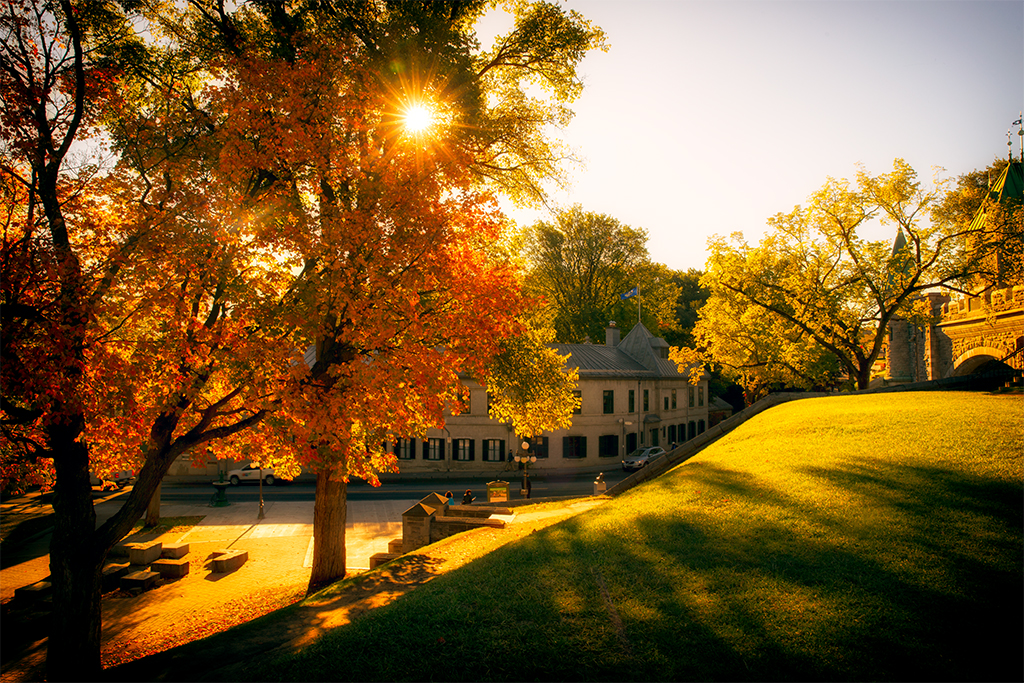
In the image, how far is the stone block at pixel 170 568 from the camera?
1666 cm

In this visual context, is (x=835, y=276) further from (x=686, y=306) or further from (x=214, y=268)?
(x=686, y=306)

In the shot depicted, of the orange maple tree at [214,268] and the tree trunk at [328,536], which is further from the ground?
the orange maple tree at [214,268]

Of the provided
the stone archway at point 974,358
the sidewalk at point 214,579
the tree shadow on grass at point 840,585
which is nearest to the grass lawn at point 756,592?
the tree shadow on grass at point 840,585

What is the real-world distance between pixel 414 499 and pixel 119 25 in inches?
879

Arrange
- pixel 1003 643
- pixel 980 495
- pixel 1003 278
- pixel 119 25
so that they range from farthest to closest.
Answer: pixel 1003 278 → pixel 119 25 → pixel 980 495 → pixel 1003 643

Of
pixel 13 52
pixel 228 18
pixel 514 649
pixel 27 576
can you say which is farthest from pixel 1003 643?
pixel 27 576

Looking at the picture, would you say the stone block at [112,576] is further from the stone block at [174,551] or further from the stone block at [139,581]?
the stone block at [174,551]

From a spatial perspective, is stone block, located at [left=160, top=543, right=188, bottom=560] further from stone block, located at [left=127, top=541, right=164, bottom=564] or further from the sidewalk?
the sidewalk

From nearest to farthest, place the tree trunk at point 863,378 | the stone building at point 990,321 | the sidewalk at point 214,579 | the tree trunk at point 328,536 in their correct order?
the sidewalk at point 214,579 → the tree trunk at point 328,536 → the stone building at point 990,321 → the tree trunk at point 863,378

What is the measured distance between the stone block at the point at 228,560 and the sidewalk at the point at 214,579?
188 millimetres

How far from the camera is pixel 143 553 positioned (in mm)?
17656

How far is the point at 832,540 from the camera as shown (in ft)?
25.8

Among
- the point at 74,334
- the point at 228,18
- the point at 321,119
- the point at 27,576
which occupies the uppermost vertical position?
the point at 228,18

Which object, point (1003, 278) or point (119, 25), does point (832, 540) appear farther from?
point (1003, 278)
